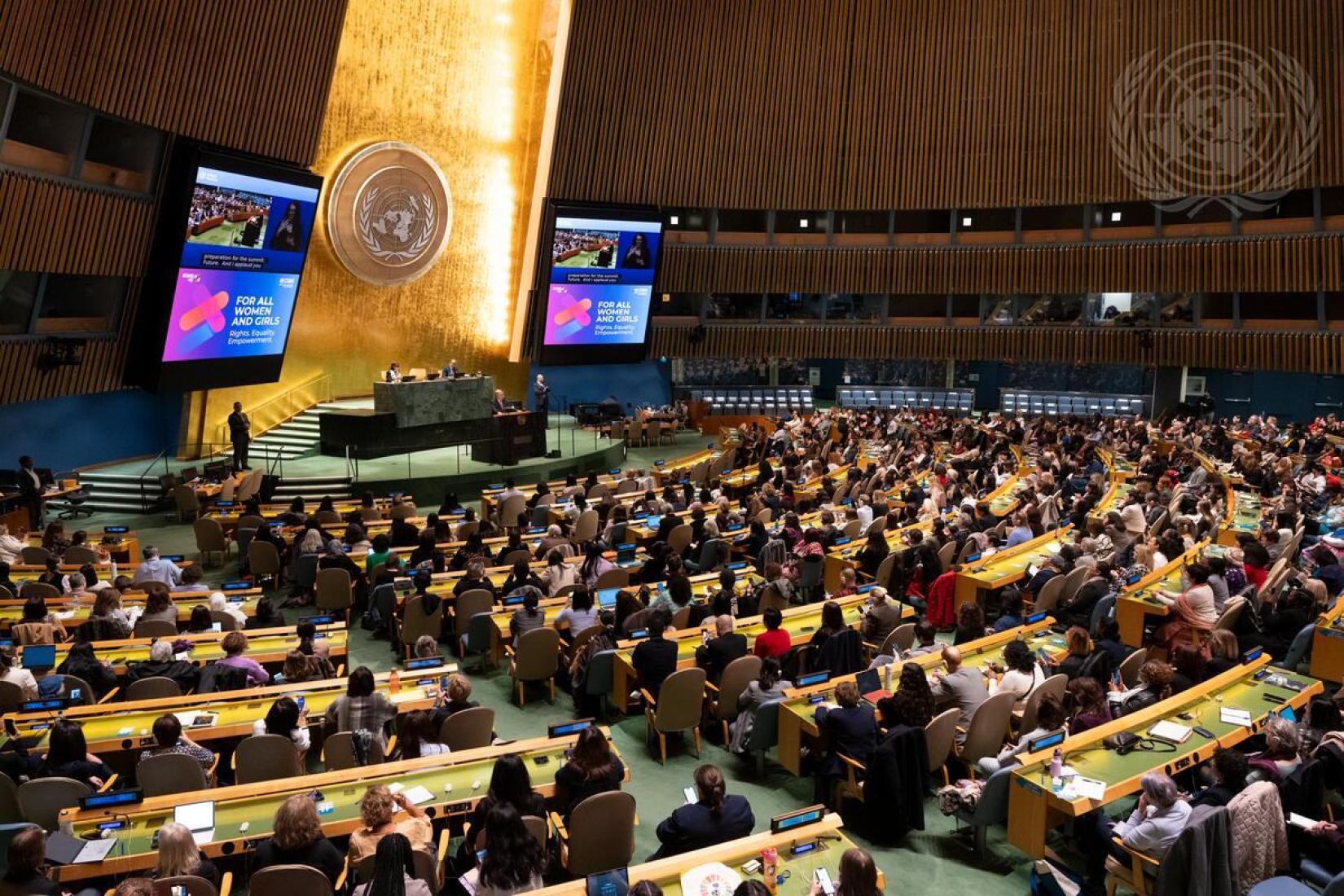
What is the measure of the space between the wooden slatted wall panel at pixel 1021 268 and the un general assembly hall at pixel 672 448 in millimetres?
111

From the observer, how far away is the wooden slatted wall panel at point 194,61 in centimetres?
1354

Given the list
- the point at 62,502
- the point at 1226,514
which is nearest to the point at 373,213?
the point at 62,502

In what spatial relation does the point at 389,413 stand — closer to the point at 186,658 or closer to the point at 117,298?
the point at 117,298

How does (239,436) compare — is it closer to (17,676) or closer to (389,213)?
(389,213)

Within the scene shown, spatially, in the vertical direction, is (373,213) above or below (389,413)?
above

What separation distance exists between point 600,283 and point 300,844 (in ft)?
69.6

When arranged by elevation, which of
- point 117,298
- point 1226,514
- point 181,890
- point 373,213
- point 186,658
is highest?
point 373,213

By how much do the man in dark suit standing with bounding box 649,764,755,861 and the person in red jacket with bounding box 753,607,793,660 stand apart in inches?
116

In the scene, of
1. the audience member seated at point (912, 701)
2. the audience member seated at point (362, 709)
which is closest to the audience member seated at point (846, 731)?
the audience member seated at point (912, 701)

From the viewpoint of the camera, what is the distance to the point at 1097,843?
233 inches

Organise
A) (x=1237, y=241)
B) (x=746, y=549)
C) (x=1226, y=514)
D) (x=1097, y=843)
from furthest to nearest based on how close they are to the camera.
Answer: (x=1237, y=241)
(x=1226, y=514)
(x=746, y=549)
(x=1097, y=843)

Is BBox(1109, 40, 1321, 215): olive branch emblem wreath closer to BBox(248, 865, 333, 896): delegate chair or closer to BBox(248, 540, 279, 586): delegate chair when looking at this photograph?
BBox(248, 540, 279, 586): delegate chair

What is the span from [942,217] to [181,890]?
2851 centimetres

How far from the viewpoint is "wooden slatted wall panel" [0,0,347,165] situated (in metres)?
13.5
